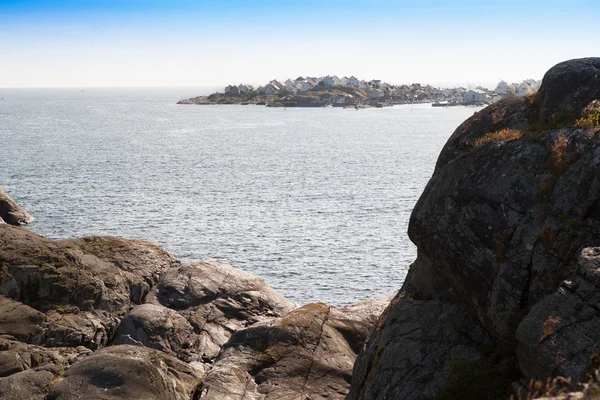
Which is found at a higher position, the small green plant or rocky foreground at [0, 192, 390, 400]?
the small green plant

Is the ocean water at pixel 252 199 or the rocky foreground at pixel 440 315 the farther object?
the ocean water at pixel 252 199

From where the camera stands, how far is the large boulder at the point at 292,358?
25.7 meters

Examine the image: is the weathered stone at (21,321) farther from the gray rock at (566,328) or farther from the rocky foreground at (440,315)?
the gray rock at (566,328)

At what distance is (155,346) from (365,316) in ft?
36.0

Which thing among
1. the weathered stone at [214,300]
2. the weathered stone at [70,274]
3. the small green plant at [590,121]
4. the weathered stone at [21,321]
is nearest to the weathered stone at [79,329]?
the weathered stone at [21,321]

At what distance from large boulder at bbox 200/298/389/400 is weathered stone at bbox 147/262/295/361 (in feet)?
16.3

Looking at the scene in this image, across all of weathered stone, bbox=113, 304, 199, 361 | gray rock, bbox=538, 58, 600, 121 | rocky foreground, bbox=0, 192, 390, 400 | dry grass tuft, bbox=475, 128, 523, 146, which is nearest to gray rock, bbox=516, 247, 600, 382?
dry grass tuft, bbox=475, 128, 523, 146

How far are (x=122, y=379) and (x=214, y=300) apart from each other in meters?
13.8

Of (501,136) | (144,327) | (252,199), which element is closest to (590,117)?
(501,136)

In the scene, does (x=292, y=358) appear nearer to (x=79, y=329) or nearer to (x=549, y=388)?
(x=79, y=329)

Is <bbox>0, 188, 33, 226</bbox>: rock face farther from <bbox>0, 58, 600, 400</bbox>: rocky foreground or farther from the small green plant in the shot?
the small green plant

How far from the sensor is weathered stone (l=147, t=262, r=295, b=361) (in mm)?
33750

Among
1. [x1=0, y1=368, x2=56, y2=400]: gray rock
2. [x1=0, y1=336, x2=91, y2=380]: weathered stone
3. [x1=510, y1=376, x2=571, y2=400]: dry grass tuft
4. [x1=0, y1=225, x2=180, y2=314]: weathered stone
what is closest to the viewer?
[x1=510, y1=376, x2=571, y2=400]: dry grass tuft

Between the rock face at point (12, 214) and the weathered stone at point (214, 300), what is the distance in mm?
43657
